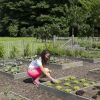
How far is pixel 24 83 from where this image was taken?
820 cm

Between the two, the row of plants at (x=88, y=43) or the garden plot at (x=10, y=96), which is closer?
the garden plot at (x=10, y=96)

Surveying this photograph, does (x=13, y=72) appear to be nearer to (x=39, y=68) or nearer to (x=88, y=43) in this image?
(x=39, y=68)

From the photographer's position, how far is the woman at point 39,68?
24.7 feet

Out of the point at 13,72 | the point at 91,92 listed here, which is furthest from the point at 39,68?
the point at 91,92

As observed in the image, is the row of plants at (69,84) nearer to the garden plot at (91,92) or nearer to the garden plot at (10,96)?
the garden plot at (91,92)

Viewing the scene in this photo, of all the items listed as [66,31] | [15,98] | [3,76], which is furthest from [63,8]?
[15,98]

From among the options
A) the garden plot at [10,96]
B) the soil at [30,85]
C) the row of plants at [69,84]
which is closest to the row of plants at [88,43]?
the soil at [30,85]

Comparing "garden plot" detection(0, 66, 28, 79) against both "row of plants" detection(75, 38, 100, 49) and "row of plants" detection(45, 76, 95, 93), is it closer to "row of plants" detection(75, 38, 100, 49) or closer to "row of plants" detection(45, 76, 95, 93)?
"row of plants" detection(45, 76, 95, 93)

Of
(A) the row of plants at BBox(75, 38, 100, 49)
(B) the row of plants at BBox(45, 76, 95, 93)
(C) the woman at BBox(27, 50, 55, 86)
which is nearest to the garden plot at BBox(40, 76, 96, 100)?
(B) the row of plants at BBox(45, 76, 95, 93)

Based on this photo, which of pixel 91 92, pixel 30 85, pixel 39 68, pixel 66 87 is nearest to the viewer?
pixel 91 92

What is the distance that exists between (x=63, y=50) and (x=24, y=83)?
6499 mm

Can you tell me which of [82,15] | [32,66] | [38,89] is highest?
[82,15]

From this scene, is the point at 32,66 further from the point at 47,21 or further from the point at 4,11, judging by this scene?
the point at 4,11

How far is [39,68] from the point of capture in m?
7.73
